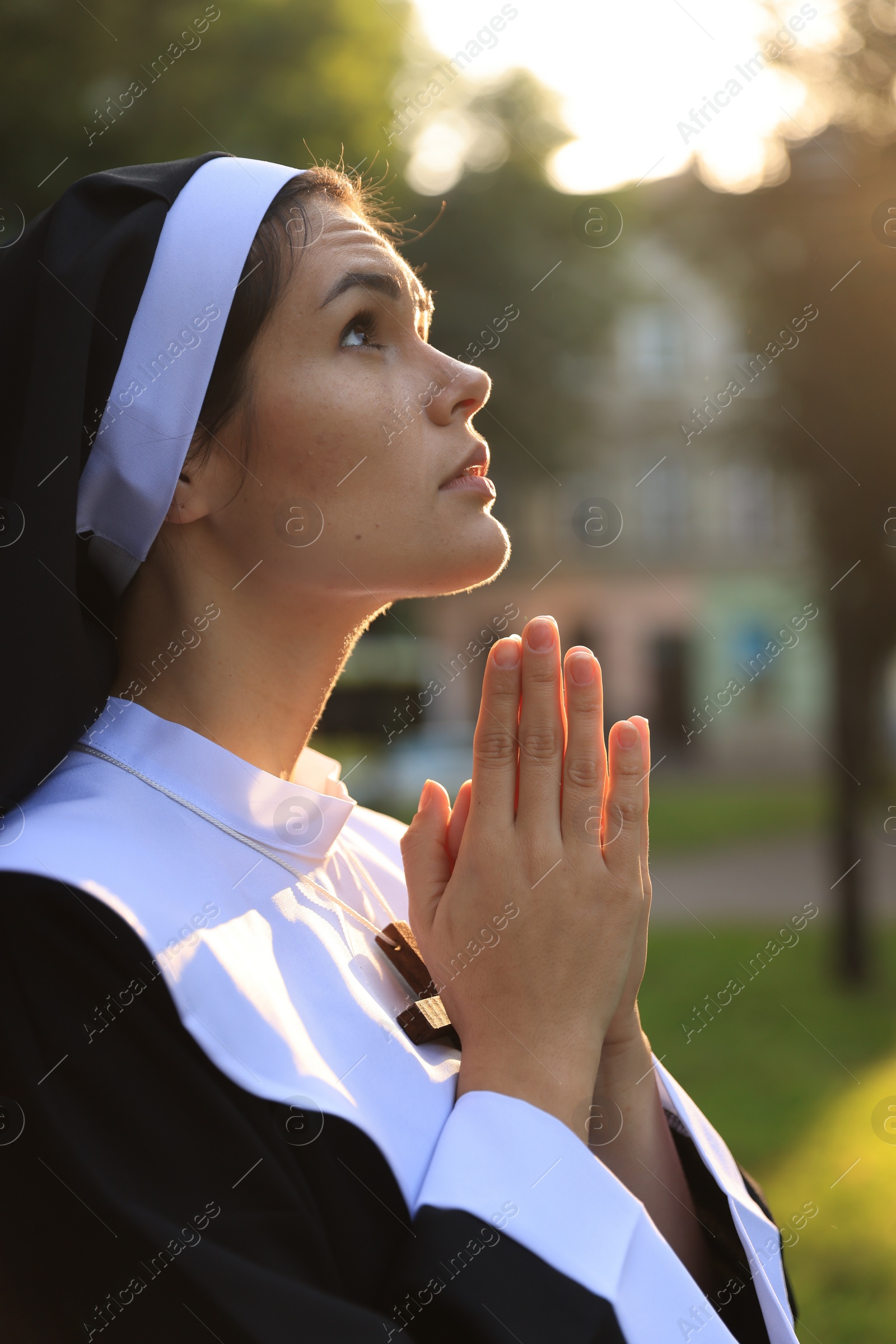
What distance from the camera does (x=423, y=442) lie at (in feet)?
6.54

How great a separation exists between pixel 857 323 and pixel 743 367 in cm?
102

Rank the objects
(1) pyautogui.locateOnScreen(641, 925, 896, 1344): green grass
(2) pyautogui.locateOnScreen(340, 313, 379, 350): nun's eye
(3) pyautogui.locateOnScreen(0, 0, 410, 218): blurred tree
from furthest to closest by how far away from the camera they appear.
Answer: (3) pyautogui.locateOnScreen(0, 0, 410, 218): blurred tree → (1) pyautogui.locateOnScreen(641, 925, 896, 1344): green grass → (2) pyautogui.locateOnScreen(340, 313, 379, 350): nun's eye

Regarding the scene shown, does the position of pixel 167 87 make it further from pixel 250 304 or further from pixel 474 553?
pixel 474 553

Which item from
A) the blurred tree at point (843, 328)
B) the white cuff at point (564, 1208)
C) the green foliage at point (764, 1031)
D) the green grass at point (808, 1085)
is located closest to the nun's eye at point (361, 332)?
the white cuff at point (564, 1208)

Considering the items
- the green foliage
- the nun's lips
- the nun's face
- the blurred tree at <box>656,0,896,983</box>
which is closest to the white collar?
the nun's face

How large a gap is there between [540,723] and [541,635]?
0.46ft

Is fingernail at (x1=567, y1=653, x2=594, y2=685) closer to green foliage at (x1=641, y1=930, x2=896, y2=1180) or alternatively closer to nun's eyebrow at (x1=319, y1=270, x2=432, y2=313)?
nun's eyebrow at (x1=319, y1=270, x2=432, y2=313)

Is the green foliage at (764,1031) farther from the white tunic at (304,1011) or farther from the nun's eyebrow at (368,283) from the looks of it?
the nun's eyebrow at (368,283)

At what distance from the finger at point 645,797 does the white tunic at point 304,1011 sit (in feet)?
1.41

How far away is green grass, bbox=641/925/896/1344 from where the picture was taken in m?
4.78

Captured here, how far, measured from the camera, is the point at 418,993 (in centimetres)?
189

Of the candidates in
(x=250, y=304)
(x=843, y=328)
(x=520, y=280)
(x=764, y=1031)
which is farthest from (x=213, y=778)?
(x=520, y=280)

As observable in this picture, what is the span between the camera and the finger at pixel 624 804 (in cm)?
181

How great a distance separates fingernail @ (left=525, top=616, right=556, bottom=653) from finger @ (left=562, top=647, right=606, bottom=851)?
0.14 ft
